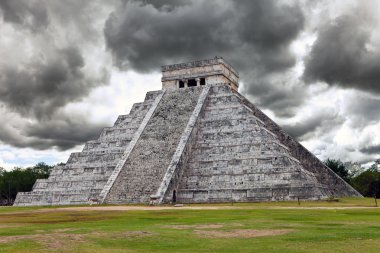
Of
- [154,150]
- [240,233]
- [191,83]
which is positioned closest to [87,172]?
[154,150]

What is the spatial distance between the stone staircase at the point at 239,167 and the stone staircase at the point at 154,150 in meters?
1.49

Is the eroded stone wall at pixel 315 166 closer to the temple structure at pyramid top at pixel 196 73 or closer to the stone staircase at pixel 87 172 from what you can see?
the temple structure at pyramid top at pixel 196 73

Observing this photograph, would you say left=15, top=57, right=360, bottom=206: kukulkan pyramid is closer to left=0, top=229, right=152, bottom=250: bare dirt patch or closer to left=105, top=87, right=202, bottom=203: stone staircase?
left=105, top=87, right=202, bottom=203: stone staircase

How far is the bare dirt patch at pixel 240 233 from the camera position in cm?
1019

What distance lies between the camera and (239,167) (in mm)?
27688

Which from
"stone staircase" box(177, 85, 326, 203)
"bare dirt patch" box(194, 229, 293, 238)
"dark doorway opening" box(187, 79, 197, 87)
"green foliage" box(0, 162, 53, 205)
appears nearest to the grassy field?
"bare dirt patch" box(194, 229, 293, 238)

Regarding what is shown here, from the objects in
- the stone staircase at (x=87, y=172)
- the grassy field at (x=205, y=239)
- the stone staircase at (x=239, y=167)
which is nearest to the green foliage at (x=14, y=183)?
the stone staircase at (x=87, y=172)

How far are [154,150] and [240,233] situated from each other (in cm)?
2026

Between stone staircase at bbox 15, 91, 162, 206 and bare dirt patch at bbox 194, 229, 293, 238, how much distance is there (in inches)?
710

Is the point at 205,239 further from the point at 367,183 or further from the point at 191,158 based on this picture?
the point at 367,183

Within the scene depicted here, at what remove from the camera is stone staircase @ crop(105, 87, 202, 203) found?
27.7m

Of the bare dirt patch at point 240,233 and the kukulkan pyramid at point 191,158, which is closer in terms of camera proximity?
the bare dirt patch at point 240,233

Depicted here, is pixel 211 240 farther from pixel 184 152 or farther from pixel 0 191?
pixel 0 191

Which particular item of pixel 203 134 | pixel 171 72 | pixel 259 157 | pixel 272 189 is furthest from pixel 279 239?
pixel 171 72
